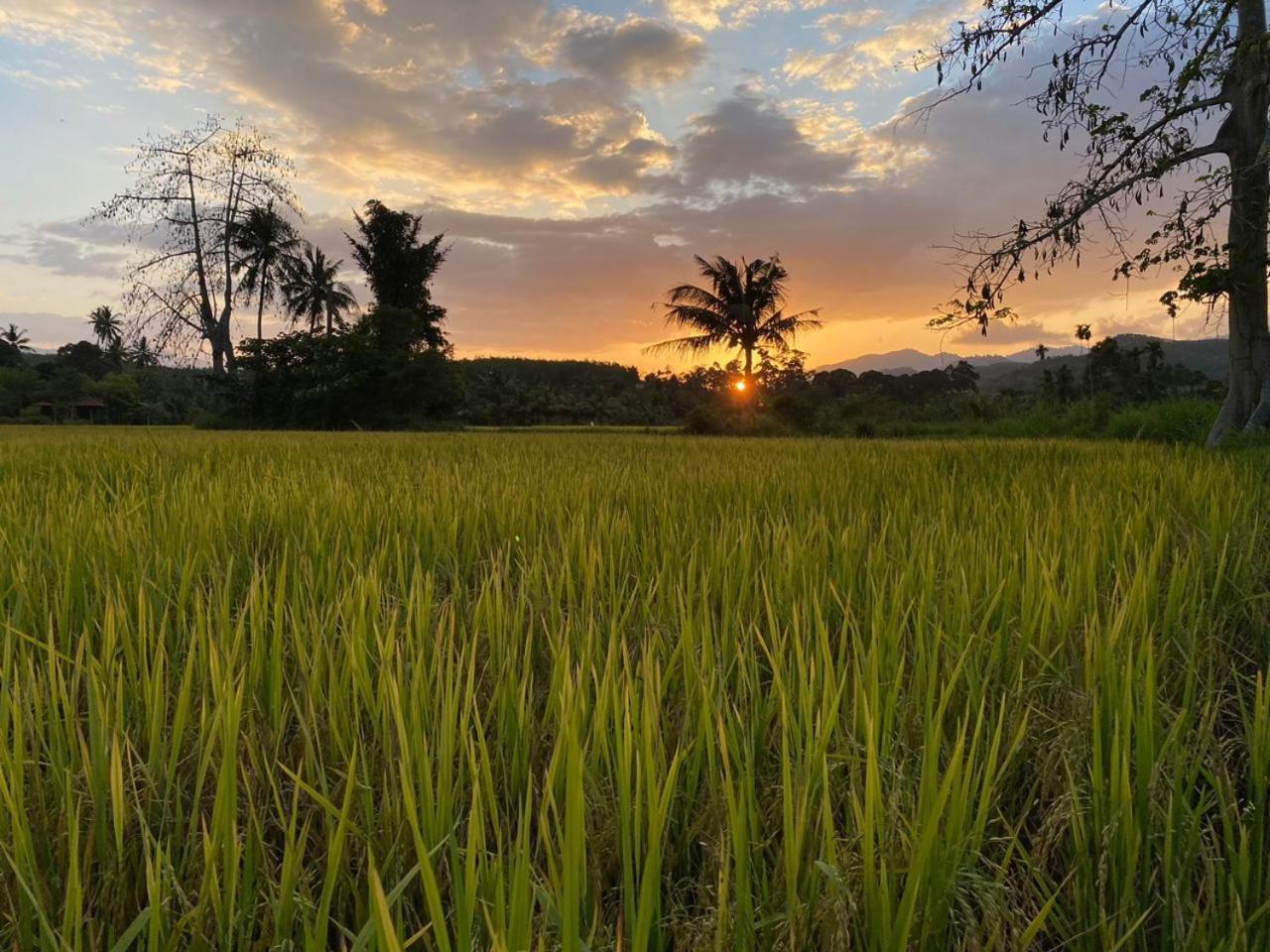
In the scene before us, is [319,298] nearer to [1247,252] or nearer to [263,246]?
[263,246]

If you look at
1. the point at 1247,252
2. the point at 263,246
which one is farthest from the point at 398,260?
the point at 1247,252

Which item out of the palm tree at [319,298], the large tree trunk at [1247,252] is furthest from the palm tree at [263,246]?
the large tree trunk at [1247,252]

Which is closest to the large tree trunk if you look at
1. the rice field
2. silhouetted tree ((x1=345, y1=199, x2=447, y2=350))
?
the rice field

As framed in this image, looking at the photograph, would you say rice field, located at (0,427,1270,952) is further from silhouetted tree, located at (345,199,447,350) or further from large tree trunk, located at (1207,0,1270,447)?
silhouetted tree, located at (345,199,447,350)

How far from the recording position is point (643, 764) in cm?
66

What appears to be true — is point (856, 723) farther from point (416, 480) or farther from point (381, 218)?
point (381, 218)

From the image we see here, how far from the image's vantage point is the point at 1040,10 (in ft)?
19.4

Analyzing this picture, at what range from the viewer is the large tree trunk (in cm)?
614

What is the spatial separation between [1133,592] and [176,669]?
1.70 meters

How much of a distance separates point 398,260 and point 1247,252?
28.5m

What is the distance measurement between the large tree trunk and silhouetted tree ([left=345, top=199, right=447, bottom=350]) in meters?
25.6

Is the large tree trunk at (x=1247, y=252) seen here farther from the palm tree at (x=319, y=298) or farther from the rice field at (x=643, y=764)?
the palm tree at (x=319, y=298)

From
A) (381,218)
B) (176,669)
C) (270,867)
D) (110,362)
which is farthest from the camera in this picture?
(110,362)

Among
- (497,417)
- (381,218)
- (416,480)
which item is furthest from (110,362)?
(416,480)
